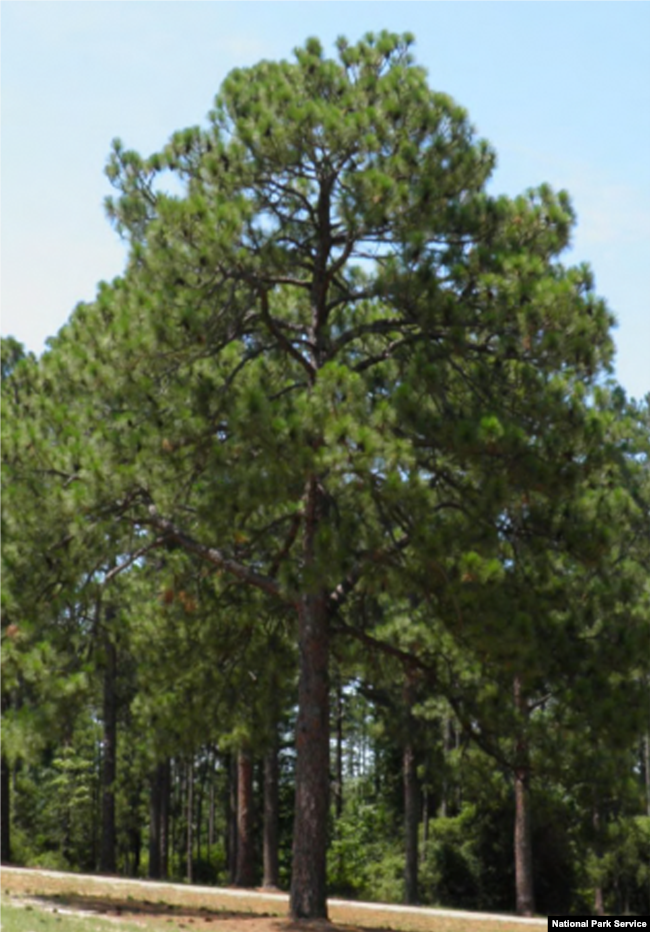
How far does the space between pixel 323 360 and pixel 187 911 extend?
7.20m

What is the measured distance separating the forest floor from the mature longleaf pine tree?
1.00 metres

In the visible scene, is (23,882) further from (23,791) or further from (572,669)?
(23,791)

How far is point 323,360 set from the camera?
13.4 meters

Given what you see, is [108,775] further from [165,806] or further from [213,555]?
[213,555]

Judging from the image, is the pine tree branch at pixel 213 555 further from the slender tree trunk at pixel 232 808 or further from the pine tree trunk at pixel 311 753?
the slender tree trunk at pixel 232 808

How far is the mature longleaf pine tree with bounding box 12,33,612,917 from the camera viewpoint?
11117mm

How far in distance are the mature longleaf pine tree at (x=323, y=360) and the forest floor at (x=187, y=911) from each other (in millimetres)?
1003

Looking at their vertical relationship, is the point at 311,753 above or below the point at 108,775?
above

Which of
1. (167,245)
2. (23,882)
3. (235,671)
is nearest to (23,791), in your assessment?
(23,882)

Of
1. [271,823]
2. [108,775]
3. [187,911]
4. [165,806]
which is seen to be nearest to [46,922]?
[187,911]

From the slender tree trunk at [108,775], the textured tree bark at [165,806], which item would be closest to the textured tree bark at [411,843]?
the slender tree trunk at [108,775]

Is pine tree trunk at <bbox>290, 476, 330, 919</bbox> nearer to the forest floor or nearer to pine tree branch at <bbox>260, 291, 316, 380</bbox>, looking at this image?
the forest floor

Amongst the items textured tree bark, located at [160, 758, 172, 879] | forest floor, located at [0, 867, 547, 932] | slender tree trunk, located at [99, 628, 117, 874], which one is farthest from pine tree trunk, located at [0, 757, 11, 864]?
forest floor, located at [0, 867, 547, 932]

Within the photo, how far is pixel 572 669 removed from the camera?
38.6ft
